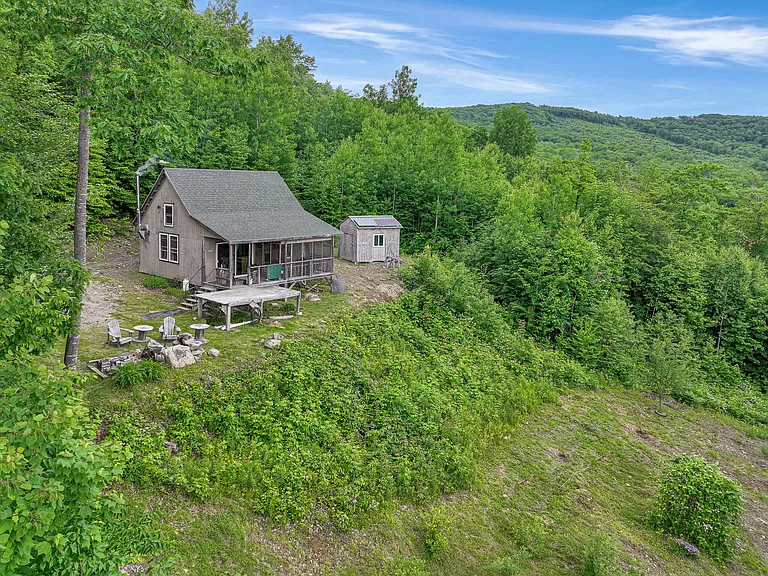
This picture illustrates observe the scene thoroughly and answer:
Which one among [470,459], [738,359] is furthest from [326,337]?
[738,359]

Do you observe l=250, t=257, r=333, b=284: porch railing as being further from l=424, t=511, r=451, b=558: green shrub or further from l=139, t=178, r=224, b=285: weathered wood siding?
l=424, t=511, r=451, b=558: green shrub

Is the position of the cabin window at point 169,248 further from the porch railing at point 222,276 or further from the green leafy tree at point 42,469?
the green leafy tree at point 42,469

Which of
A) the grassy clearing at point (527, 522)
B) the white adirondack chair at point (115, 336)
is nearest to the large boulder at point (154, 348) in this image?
the white adirondack chair at point (115, 336)

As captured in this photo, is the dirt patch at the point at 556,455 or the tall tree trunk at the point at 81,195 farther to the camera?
the dirt patch at the point at 556,455

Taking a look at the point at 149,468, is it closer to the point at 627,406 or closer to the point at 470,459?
the point at 470,459

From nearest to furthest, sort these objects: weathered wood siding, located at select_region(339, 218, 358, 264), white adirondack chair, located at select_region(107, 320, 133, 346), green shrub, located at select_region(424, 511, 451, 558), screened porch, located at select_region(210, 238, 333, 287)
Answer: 1. green shrub, located at select_region(424, 511, 451, 558)
2. white adirondack chair, located at select_region(107, 320, 133, 346)
3. screened porch, located at select_region(210, 238, 333, 287)
4. weathered wood siding, located at select_region(339, 218, 358, 264)

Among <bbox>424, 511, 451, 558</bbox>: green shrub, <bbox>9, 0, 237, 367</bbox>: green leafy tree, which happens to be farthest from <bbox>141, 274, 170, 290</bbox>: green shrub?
<bbox>424, 511, 451, 558</bbox>: green shrub

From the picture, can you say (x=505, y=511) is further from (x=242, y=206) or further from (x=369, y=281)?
(x=242, y=206)
